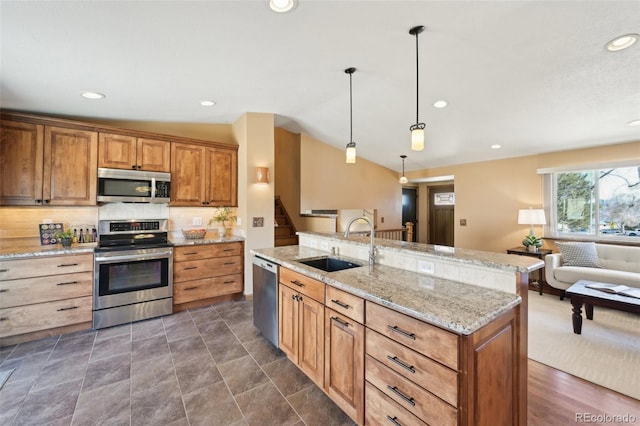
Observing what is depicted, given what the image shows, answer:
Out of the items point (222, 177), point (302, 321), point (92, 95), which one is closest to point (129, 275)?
point (222, 177)

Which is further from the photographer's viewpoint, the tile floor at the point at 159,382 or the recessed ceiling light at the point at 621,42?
the recessed ceiling light at the point at 621,42

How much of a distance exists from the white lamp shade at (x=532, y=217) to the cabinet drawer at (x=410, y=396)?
4.60 metres

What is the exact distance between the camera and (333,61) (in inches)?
102

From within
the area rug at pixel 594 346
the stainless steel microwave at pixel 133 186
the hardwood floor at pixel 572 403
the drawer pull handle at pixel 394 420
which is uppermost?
the stainless steel microwave at pixel 133 186

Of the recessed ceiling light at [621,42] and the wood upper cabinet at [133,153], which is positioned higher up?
the recessed ceiling light at [621,42]

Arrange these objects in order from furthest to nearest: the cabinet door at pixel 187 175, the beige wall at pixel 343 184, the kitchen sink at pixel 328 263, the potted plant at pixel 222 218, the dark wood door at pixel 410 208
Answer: the dark wood door at pixel 410 208
the beige wall at pixel 343 184
the potted plant at pixel 222 218
the cabinet door at pixel 187 175
the kitchen sink at pixel 328 263

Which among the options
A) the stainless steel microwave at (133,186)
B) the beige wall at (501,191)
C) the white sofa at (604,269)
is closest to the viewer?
the stainless steel microwave at (133,186)

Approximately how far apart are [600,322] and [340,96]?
427 centimetres

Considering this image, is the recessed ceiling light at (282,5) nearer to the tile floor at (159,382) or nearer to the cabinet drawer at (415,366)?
the cabinet drawer at (415,366)

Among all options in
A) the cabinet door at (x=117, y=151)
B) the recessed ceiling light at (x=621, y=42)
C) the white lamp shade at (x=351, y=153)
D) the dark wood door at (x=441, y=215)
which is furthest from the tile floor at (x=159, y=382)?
the dark wood door at (x=441, y=215)

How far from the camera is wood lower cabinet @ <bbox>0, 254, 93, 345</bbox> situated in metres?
2.63

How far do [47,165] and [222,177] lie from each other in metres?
1.92

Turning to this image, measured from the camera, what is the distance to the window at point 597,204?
13.7 feet

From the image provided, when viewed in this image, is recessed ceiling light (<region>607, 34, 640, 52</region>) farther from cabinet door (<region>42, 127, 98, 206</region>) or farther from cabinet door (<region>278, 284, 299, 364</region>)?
cabinet door (<region>42, 127, 98, 206</region>)
